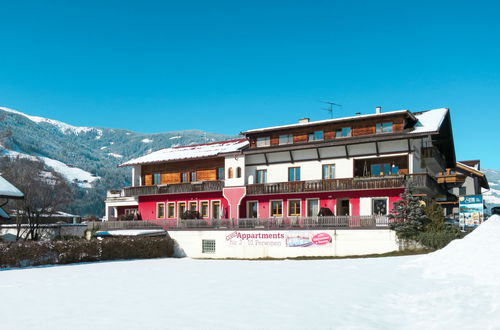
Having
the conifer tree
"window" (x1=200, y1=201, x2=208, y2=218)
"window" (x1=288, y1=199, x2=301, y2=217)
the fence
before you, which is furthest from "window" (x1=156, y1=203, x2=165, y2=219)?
the conifer tree

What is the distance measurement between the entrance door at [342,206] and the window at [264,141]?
832 cm

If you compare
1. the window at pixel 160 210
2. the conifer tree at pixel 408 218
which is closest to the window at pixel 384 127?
the conifer tree at pixel 408 218

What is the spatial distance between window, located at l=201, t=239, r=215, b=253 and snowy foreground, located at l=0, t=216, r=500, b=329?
532 inches

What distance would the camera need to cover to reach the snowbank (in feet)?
57.6

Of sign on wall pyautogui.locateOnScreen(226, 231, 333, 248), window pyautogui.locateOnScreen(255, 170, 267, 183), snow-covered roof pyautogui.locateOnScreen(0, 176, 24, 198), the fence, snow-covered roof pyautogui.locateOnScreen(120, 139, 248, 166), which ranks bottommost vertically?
sign on wall pyautogui.locateOnScreen(226, 231, 333, 248)

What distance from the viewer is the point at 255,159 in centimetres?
4331

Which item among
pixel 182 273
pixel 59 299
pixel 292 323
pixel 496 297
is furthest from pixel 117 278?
pixel 496 297

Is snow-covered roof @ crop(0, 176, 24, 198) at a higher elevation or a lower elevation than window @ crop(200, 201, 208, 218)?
higher

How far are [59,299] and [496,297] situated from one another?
13374mm

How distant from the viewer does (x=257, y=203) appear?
4272 centimetres

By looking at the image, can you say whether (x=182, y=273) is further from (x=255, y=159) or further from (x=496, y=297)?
(x=255, y=159)

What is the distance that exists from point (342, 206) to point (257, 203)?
7.62 meters

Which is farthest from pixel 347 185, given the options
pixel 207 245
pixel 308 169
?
pixel 207 245

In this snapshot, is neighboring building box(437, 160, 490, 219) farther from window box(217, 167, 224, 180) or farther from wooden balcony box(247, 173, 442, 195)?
window box(217, 167, 224, 180)
